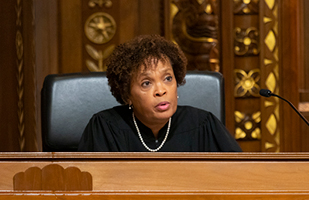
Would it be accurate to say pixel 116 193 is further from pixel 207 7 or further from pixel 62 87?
pixel 207 7

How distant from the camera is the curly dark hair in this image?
4.33ft

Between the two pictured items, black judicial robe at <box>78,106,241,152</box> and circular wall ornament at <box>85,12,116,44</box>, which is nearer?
black judicial robe at <box>78,106,241,152</box>

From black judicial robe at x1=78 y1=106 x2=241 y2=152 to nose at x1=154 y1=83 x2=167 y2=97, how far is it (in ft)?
0.54

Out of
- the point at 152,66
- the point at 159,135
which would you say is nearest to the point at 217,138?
the point at 159,135

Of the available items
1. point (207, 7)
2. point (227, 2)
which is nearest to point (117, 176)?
point (207, 7)

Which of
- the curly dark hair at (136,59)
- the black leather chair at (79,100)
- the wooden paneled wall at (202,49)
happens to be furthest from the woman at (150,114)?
the wooden paneled wall at (202,49)

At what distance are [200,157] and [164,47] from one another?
25.5 inches

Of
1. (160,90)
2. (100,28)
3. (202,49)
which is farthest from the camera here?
(100,28)

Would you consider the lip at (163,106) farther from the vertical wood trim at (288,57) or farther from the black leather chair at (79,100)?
the vertical wood trim at (288,57)

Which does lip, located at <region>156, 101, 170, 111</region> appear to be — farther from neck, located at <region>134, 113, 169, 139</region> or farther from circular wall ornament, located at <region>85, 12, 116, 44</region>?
circular wall ornament, located at <region>85, 12, 116, 44</region>

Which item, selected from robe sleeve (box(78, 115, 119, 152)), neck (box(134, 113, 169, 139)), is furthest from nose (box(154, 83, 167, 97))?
robe sleeve (box(78, 115, 119, 152))

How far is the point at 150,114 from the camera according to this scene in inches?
51.3

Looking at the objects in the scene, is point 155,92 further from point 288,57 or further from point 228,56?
point 288,57

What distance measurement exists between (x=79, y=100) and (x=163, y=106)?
0.44 m
